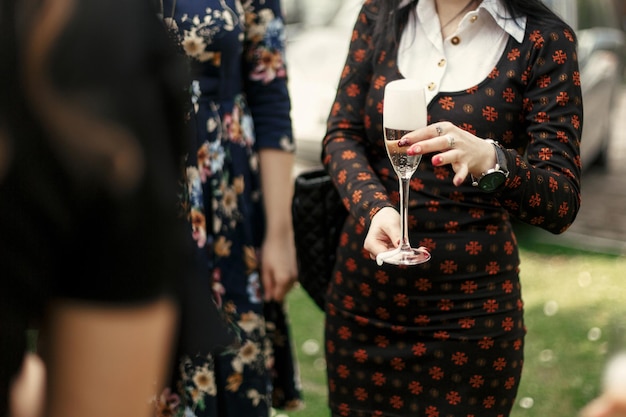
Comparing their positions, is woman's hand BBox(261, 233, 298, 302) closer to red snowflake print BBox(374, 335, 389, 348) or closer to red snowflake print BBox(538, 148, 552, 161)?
red snowflake print BBox(374, 335, 389, 348)

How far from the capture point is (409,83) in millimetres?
2223

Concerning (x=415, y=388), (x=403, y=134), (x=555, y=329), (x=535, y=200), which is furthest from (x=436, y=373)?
(x=555, y=329)

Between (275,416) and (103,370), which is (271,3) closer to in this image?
(103,370)

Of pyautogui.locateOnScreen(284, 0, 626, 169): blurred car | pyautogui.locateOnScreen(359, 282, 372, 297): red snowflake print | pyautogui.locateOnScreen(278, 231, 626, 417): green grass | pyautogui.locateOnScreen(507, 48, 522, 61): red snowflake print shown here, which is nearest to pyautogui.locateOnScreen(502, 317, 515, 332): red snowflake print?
pyautogui.locateOnScreen(359, 282, 372, 297): red snowflake print

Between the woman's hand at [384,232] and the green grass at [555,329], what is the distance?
83.6 inches

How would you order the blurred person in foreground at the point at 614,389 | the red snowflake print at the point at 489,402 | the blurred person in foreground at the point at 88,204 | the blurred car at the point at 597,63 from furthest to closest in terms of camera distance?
1. the blurred car at the point at 597,63
2. the red snowflake print at the point at 489,402
3. the blurred person in foreground at the point at 614,389
4. the blurred person in foreground at the point at 88,204

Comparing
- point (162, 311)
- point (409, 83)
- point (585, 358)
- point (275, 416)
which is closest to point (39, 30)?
point (162, 311)

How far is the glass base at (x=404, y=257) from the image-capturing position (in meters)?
2.18

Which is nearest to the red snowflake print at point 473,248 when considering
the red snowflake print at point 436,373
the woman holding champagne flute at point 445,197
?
the woman holding champagne flute at point 445,197

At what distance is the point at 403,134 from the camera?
2.21 metres

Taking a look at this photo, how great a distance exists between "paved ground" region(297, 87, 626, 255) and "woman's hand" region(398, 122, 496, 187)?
517cm

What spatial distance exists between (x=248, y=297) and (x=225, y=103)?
58 centimetres

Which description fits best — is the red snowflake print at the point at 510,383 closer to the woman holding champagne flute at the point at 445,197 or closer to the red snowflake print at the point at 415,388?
the woman holding champagne flute at the point at 445,197

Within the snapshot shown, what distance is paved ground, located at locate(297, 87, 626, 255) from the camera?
7.40 m
